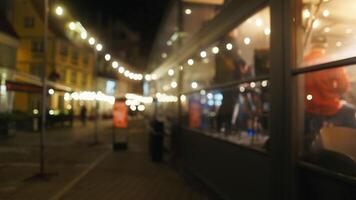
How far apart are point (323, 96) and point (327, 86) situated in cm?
15

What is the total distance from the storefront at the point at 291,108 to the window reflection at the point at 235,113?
30 mm

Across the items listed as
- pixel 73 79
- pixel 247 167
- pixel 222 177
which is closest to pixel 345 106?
pixel 247 167

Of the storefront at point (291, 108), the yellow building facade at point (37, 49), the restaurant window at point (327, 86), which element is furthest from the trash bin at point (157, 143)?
the yellow building facade at point (37, 49)

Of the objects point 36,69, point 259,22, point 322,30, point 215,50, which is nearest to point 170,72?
point 215,50

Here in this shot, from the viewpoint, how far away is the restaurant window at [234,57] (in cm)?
676

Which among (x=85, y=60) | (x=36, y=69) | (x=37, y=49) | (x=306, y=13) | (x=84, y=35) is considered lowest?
(x=306, y=13)

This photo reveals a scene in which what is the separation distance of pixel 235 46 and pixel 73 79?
103 ft

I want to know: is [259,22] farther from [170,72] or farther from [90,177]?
[170,72]

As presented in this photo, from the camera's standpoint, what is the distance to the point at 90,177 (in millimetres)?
9266

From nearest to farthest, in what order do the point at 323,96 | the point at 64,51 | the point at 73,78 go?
1. the point at 323,96
2. the point at 64,51
3. the point at 73,78

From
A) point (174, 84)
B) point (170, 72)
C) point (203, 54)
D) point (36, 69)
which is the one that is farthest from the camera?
point (36, 69)

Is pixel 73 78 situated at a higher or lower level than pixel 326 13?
higher

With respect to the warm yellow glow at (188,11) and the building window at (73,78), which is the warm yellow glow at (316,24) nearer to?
the warm yellow glow at (188,11)

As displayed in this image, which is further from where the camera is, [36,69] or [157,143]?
[36,69]
